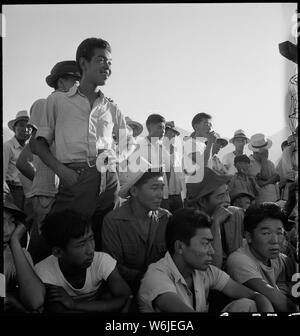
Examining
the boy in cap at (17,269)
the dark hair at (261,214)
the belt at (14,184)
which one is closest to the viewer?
the boy in cap at (17,269)

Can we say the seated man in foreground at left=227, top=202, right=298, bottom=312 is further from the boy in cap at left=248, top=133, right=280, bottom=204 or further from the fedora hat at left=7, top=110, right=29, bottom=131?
the fedora hat at left=7, top=110, right=29, bottom=131

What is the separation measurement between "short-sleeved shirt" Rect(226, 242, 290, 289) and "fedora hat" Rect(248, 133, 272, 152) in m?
0.63

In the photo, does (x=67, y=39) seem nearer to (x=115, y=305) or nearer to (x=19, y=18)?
(x=19, y=18)

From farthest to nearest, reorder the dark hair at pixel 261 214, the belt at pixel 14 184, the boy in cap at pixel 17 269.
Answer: the dark hair at pixel 261 214 < the belt at pixel 14 184 < the boy in cap at pixel 17 269

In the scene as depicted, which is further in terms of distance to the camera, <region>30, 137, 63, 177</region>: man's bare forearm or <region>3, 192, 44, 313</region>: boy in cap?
<region>30, 137, 63, 177</region>: man's bare forearm

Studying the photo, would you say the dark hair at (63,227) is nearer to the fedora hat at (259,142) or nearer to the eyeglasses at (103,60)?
the eyeglasses at (103,60)

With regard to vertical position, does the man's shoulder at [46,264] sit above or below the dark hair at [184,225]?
below

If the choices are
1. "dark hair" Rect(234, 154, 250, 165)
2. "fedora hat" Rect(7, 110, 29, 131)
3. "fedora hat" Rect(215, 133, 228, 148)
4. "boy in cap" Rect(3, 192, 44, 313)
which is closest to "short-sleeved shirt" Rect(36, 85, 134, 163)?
"fedora hat" Rect(7, 110, 29, 131)

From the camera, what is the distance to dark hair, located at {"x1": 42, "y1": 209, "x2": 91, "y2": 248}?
2975mm

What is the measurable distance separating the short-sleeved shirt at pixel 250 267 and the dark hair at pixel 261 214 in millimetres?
164

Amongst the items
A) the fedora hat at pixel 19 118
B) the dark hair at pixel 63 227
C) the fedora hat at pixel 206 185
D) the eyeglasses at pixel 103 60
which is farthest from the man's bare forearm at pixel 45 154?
the fedora hat at pixel 206 185

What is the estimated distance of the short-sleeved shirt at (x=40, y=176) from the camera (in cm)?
305

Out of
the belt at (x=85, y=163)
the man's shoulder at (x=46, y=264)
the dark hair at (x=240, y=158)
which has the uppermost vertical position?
the dark hair at (x=240, y=158)
